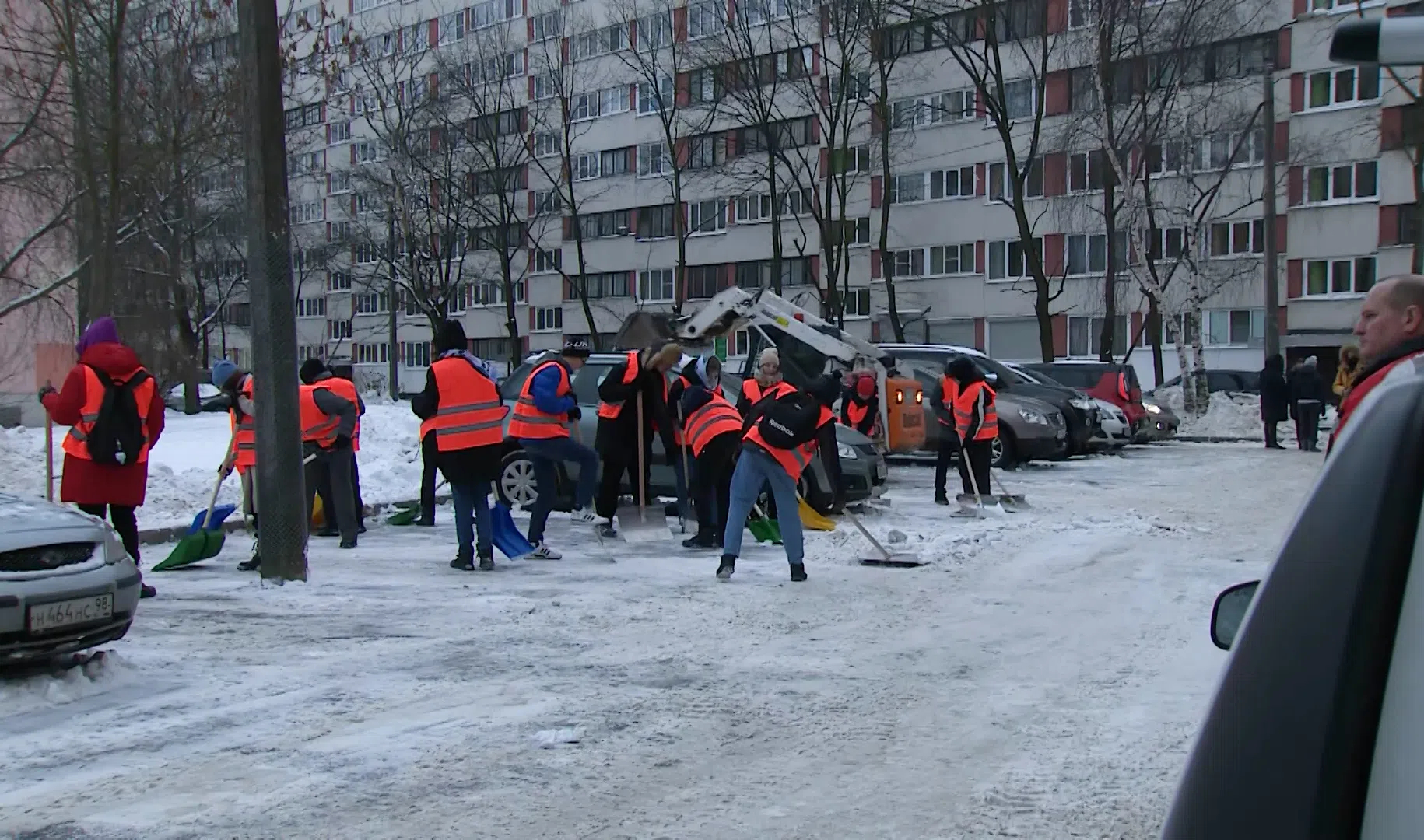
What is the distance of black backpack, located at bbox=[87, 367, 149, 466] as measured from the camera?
867 cm

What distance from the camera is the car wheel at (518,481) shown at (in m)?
14.2

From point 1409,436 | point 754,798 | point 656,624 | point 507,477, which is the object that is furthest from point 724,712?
point 507,477

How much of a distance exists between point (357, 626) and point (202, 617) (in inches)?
42.2

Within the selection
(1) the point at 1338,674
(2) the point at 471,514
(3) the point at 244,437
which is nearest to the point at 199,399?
(3) the point at 244,437

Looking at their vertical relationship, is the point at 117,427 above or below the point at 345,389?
below

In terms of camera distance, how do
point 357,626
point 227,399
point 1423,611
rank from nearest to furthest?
point 1423,611 < point 357,626 < point 227,399

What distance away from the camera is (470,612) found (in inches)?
336

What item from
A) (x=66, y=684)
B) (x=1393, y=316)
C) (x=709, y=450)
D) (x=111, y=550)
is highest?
(x=1393, y=316)

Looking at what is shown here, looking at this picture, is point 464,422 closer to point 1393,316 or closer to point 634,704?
point 634,704

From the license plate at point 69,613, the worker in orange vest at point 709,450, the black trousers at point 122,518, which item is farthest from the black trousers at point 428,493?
the license plate at point 69,613

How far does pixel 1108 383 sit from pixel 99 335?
64.8ft

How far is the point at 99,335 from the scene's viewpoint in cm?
891

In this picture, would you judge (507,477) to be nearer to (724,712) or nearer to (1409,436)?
(724,712)

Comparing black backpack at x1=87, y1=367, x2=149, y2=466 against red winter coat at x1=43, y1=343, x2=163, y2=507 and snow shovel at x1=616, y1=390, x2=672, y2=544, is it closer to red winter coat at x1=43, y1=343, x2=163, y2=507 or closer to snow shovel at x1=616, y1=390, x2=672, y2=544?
red winter coat at x1=43, y1=343, x2=163, y2=507
